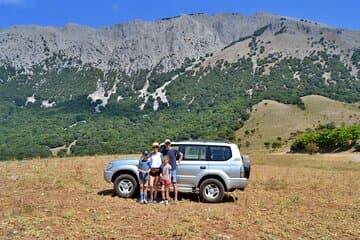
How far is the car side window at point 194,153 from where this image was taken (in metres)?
13.4

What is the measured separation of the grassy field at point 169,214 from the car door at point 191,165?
68cm

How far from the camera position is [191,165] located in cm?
1330

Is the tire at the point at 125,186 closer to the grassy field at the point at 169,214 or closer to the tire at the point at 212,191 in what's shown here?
the grassy field at the point at 169,214

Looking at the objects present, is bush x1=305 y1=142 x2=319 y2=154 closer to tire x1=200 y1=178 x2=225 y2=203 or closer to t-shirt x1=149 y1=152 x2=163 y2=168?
tire x1=200 y1=178 x2=225 y2=203

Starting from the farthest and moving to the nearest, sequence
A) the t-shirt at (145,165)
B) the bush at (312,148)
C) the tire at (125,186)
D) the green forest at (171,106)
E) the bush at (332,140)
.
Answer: the green forest at (171,106) < the bush at (312,148) < the bush at (332,140) < the tire at (125,186) < the t-shirt at (145,165)

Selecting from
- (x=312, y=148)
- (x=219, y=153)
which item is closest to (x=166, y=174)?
(x=219, y=153)

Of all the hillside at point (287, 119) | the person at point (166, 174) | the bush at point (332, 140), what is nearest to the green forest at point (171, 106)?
the hillside at point (287, 119)

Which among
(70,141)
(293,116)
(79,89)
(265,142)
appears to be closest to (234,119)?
(293,116)

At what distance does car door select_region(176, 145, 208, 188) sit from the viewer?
13.3m

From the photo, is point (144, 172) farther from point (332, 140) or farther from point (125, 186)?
point (332, 140)

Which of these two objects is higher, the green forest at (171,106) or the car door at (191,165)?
the green forest at (171,106)

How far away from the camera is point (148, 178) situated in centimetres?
1286

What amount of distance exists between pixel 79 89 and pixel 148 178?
630ft

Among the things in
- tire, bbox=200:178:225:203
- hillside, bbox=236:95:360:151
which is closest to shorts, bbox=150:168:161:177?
tire, bbox=200:178:225:203
